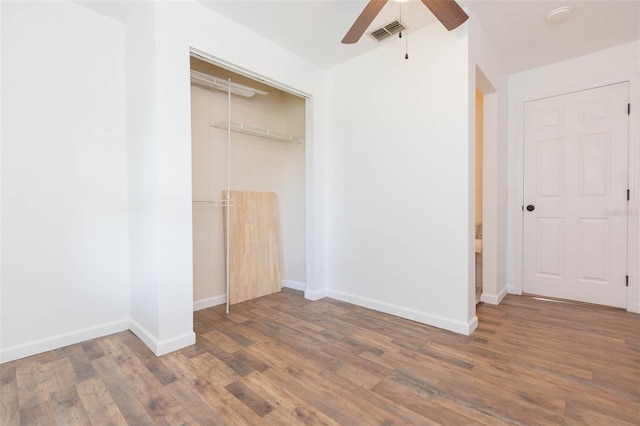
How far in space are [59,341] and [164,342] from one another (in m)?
0.85

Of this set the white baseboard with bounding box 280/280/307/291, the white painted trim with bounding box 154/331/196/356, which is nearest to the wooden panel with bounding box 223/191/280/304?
the white baseboard with bounding box 280/280/307/291

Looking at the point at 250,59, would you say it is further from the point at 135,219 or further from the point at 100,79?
the point at 135,219

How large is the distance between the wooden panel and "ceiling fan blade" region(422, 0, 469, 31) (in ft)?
8.15

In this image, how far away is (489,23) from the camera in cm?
261

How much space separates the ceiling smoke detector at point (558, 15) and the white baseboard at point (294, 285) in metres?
3.52

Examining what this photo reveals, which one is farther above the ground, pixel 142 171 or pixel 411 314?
pixel 142 171

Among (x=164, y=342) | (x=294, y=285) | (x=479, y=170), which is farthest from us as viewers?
(x=294, y=285)

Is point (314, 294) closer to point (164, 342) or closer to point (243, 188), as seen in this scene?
point (243, 188)

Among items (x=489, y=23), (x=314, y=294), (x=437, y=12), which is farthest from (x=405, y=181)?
(x=314, y=294)

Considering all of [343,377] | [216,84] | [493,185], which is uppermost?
[216,84]

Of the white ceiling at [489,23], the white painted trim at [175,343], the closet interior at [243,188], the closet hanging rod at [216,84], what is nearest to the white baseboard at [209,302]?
the closet interior at [243,188]

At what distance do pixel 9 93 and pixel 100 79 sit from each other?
23.1 inches

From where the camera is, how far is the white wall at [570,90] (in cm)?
298

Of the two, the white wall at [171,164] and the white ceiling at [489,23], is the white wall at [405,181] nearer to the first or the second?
the white ceiling at [489,23]
